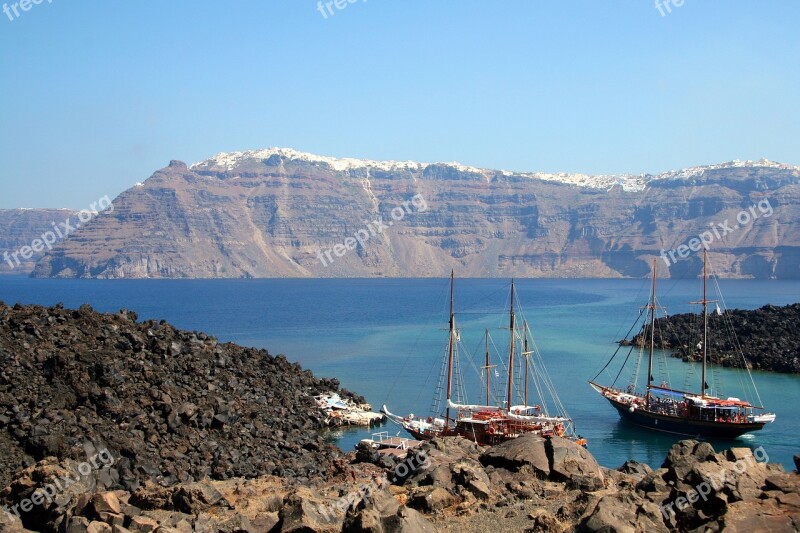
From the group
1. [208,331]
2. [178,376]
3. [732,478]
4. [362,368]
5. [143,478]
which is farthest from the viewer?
[208,331]

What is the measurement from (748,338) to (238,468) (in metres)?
70.2

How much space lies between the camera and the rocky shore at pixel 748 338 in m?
77.6

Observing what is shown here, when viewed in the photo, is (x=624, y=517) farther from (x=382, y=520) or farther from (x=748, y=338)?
(x=748, y=338)

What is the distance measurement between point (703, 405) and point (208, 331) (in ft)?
241

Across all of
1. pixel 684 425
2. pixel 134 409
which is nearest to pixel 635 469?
pixel 134 409

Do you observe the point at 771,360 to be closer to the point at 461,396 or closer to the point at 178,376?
the point at 461,396

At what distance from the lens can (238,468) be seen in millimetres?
31797

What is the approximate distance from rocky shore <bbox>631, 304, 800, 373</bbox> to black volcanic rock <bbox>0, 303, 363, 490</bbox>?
52706mm

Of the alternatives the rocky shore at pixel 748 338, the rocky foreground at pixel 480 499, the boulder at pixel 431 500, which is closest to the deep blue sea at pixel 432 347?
the rocky shore at pixel 748 338

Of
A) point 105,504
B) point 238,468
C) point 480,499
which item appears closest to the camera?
point 105,504

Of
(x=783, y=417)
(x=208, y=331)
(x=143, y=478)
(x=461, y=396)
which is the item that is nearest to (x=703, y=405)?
(x=783, y=417)

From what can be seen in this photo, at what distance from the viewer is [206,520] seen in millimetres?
19594

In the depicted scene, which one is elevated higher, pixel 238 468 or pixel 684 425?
pixel 238 468

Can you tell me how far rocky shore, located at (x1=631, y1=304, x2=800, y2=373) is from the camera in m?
77.6
